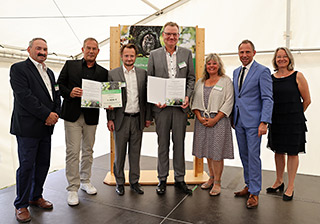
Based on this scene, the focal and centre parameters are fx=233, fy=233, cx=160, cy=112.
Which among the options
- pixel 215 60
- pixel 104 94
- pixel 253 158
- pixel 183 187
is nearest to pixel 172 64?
pixel 215 60

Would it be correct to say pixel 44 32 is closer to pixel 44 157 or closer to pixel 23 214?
pixel 44 157

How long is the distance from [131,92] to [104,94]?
31 cm

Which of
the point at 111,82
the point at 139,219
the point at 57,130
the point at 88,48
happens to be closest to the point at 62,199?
the point at 139,219

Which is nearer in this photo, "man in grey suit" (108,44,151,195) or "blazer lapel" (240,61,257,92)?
"blazer lapel" (240,61,257,92)

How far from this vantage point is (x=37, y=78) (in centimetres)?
226

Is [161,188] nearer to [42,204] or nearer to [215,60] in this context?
[42,204]

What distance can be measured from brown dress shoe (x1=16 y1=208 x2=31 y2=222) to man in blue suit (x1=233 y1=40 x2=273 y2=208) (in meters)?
2.24

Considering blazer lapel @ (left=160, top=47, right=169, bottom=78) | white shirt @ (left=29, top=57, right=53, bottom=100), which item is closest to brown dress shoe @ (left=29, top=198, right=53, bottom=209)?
white shirt @ (left=29, top=57, right=53, bottom=100)

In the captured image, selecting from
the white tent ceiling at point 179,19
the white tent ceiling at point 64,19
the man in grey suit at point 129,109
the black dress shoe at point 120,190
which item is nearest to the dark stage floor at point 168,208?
the black dress shoe at point 120,190

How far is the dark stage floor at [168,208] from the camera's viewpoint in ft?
7.51

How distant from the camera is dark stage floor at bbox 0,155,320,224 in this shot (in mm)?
2289

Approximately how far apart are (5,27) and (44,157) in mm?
2643

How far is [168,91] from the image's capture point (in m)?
2.64

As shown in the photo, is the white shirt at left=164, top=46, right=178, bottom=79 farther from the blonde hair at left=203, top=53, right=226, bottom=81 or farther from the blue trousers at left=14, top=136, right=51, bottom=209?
the blue trousers at left=14, top=136, right=51, bottom=209
